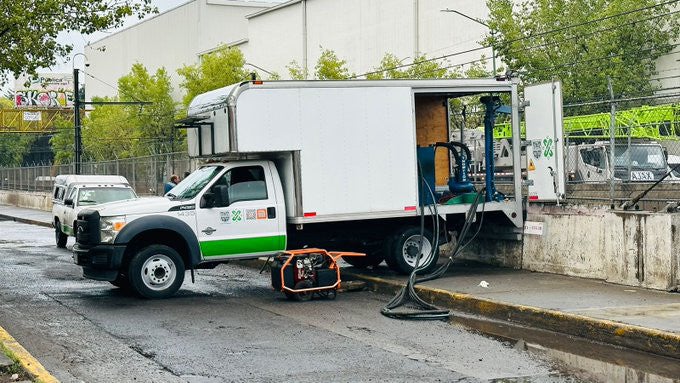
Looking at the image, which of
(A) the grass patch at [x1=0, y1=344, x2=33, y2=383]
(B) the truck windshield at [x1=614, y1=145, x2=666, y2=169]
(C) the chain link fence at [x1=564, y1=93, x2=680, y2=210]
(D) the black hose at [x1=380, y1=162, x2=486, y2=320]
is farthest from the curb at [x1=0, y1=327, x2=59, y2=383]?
(B) the truck windshield at [x1=614, y1=145, x2=666, y2=169]

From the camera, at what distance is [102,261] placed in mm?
14195

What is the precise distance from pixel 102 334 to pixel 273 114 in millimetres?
4889

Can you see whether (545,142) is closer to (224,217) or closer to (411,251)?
(411,251)

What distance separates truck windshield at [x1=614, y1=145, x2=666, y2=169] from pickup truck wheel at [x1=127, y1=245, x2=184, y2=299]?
841cm

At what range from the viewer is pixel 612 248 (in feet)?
46.7

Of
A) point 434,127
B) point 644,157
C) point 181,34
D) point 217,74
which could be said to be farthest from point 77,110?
point 181,34

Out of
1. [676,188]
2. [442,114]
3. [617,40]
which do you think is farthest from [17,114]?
[676,188]

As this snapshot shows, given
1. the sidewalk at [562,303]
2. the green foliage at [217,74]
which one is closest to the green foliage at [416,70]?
the green foliage at [217,74]

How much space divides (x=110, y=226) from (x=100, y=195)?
34.9ft

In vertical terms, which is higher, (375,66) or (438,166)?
(375,66)

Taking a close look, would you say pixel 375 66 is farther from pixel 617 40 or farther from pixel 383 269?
pixel 383 269

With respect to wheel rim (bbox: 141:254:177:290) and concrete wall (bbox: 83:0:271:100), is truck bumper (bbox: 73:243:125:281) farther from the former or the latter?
concrete wall (bbox: 83:0:271:100)

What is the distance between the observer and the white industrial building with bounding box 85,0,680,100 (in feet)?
168

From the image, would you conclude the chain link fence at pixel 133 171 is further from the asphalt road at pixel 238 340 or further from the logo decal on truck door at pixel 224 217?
the asphalt road at pixel 238 340
